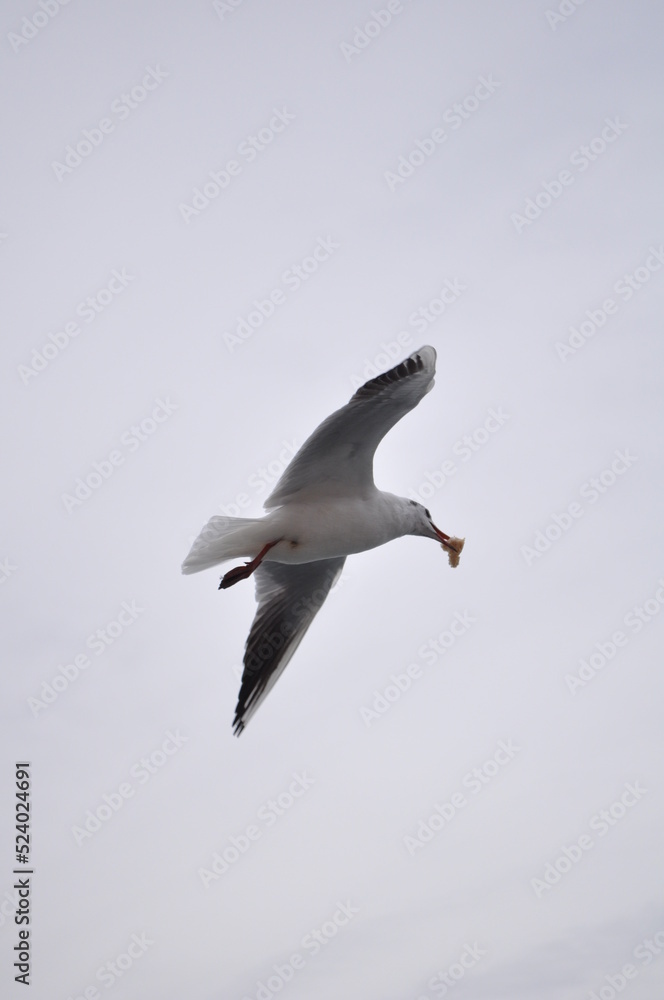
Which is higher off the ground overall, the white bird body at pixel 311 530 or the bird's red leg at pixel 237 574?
the white bird body at pixel 311 530

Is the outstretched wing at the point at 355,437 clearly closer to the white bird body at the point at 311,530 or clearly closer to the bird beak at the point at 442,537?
the white bird body at the point at 311,530

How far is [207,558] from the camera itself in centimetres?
835

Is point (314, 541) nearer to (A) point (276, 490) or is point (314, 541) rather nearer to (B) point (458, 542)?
(A) point (276, 490)

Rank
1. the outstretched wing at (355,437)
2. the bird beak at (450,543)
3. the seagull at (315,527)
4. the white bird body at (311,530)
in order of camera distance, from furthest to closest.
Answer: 1. the bird beak at (450,543)
2. the white bird body at (311,530)
3. the seagull at (315,527)
4. the outstretched wing at (355,437)

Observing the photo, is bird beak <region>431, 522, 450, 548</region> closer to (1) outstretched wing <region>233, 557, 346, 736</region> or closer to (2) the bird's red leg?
(1) outstretched wing <region>233, 557, 346, 736</region>

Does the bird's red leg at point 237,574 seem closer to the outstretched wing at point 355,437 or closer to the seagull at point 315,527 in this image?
the seagull at point 315,527

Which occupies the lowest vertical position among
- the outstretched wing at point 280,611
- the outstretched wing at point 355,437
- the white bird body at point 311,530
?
the outstretched wing at point 280,611

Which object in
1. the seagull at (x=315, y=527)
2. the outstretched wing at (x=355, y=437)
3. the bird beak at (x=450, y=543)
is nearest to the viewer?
the outstretched wing at (x=355, y=437)

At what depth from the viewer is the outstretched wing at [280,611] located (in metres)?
9.62

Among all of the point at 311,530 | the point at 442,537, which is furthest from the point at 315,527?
the point at 442,537

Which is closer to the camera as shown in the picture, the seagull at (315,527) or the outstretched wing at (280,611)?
the seagull at (315,527)

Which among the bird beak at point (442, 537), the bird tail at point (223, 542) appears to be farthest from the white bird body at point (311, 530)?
the bird beak at point (442, 537)

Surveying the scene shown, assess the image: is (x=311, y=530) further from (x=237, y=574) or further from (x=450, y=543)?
(x=450, y=543)

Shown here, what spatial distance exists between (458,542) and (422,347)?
1.82m
